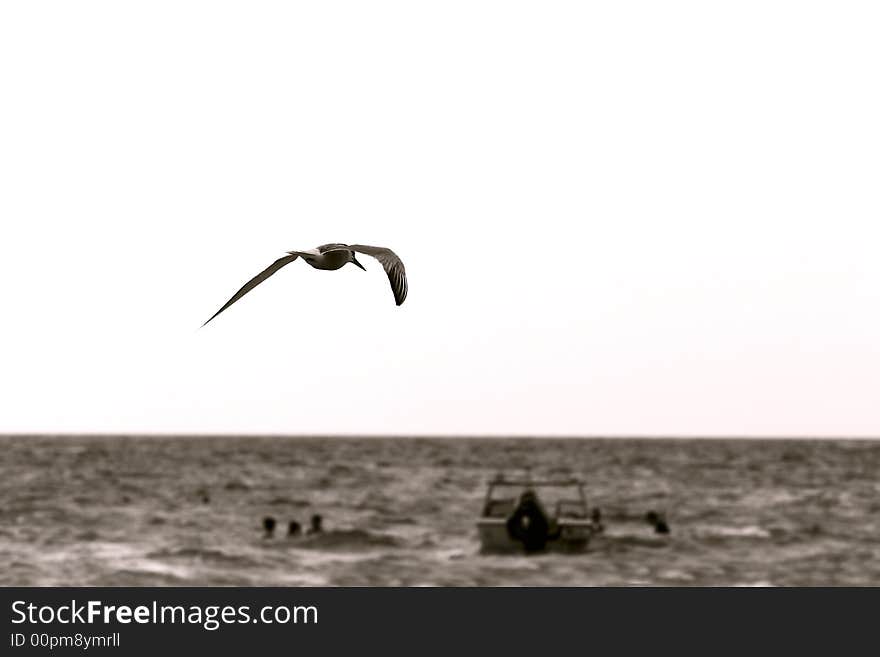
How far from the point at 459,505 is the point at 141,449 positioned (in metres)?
70.4

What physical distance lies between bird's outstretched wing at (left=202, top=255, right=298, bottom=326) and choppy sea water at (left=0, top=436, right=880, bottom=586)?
35.8 meters

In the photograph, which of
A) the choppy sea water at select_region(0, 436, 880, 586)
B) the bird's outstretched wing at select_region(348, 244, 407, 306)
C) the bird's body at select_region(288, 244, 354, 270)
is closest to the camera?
the bird's body at select_region(288, 244, 354, 270)

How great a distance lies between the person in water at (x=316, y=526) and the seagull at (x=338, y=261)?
160ft

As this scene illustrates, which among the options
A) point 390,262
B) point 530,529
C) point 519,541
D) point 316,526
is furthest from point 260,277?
point 316,526

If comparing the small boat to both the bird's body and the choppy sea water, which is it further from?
the bird's body

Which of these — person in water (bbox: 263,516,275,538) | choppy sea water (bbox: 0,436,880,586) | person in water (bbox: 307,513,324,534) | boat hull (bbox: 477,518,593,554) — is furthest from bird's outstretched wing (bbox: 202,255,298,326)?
person in water (bbox: 307,513,324,534)

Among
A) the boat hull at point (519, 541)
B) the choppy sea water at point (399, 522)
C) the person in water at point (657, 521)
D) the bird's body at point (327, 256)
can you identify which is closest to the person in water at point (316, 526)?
the choppy sea water at point (399, 522)

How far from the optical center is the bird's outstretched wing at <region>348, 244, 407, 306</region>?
3.81 m

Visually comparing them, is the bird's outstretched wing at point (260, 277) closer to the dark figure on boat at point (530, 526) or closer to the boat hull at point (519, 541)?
the dark figure on boat at point (530, 526)

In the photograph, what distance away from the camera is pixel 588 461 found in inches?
4149

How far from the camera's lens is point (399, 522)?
55.0m
